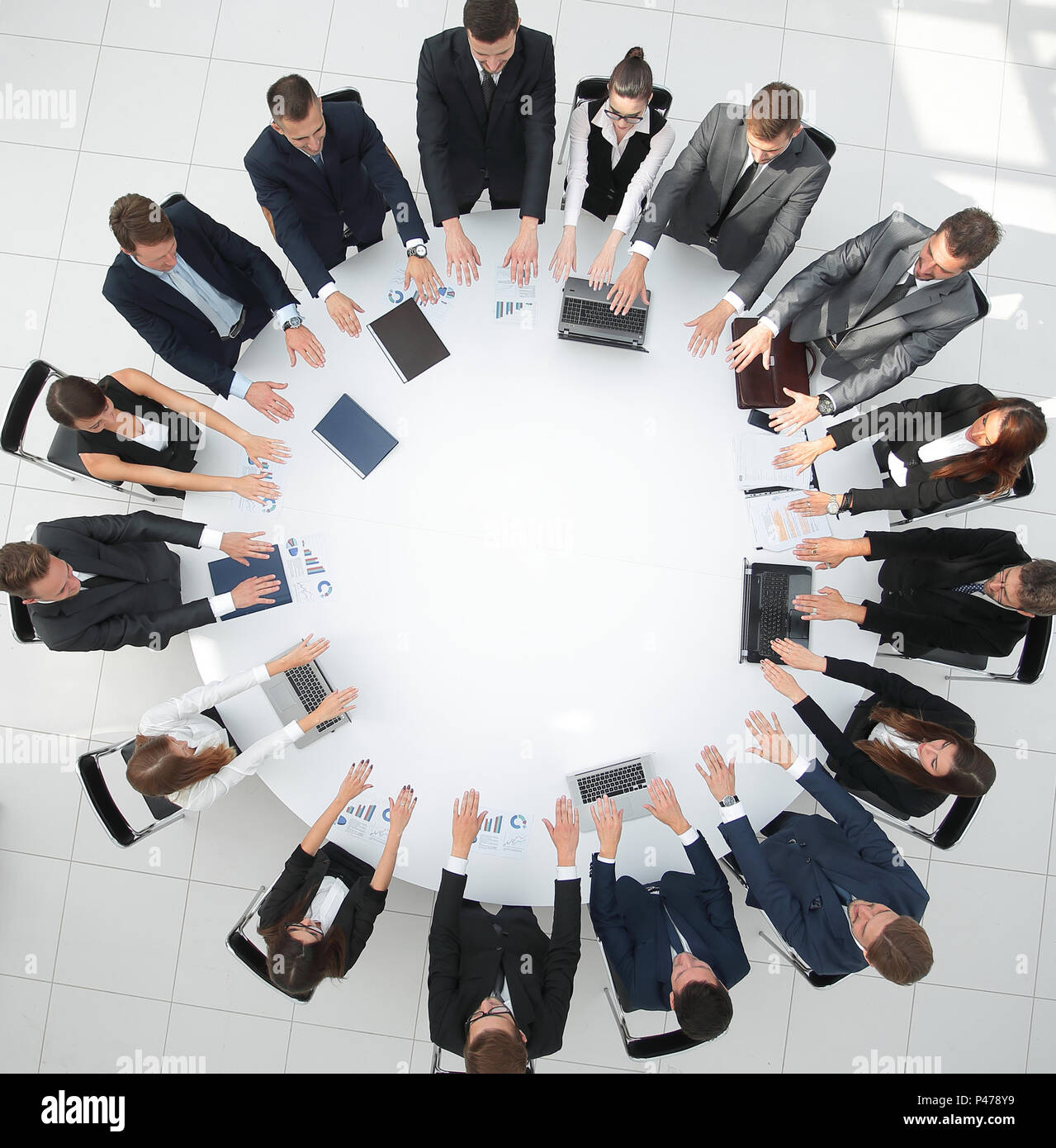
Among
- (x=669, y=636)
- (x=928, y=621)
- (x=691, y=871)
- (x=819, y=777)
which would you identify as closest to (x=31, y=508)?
(x=669, y=636)

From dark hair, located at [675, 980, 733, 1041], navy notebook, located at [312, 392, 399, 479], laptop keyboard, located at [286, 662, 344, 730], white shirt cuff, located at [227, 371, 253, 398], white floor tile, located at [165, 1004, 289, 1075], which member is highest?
white shirt cuff, located at [227, 371, 253, 398]

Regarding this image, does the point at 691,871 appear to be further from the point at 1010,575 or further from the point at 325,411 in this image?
the point at 325,411

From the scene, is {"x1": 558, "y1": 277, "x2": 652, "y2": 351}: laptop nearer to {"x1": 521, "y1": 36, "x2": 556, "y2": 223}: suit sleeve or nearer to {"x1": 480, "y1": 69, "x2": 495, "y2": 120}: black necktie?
{"x1": 521, "y1": 36, "x2": 556, "y2": 223}: suit sleeve

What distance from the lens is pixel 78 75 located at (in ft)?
13.6

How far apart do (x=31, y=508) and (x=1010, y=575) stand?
442 cm

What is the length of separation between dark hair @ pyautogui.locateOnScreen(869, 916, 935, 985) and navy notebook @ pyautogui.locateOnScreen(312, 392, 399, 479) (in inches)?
100

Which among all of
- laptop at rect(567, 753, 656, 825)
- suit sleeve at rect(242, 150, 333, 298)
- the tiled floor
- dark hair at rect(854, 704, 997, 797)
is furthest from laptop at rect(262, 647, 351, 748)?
dark hair at rect(854, 704, 997, 797)

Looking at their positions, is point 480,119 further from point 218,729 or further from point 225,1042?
point 225,1042

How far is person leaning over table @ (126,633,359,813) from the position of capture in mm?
2803

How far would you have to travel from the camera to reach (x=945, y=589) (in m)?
3.03

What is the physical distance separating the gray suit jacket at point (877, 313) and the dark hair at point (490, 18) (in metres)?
1.44

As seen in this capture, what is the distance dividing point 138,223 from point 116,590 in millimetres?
1320

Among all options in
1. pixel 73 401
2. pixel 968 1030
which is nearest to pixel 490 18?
pixel 73 401

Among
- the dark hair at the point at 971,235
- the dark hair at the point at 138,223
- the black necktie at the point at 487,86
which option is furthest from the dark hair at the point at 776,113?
the dark hair at the point at 138,223
